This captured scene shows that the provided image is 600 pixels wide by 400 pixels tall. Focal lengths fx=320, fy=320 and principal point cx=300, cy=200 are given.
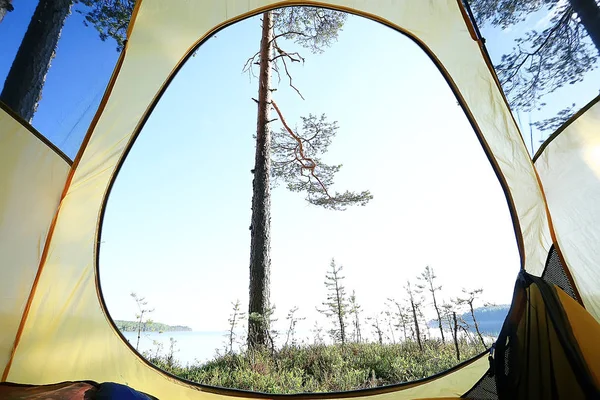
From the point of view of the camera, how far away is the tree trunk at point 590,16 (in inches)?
38.6

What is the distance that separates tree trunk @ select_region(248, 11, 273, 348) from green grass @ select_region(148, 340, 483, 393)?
28cm

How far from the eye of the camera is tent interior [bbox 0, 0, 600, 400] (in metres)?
0.92

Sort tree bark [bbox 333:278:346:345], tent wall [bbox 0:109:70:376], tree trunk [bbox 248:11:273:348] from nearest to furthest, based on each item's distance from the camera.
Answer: tent wall [bbox 0:109:70:376] → tree trunk [bbox 248:11:273:348] → tree bark [bbox 333:278:346:345]

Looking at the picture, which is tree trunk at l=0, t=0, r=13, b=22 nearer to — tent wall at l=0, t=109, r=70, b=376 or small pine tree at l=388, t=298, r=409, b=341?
tent wall at l=0, t=109, r=70, b=376

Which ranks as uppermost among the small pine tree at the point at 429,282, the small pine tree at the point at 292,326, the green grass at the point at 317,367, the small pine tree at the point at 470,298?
the small pine tree at the point at 429,282

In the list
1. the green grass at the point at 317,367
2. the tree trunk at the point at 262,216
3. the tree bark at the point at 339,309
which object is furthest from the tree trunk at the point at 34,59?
the tree bark at the point at 339,309

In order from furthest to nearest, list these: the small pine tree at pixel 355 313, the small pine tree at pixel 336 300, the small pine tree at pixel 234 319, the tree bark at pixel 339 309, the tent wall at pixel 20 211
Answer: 1. the small pine tree at pixel 336 300
2. the small pine tree at pixel 355 313
3. the tree bark at pixel 339 309
4. the small pine tree at pixel 234 319
5. the tent wall at pixel 20 211

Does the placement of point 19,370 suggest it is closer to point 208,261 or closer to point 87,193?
point 87,193

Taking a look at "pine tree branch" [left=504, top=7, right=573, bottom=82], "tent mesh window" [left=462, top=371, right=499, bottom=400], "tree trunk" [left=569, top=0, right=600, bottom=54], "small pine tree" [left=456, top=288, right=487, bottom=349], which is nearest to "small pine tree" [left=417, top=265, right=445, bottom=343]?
"small pine tree" [left=456, top=288, right=487, bottom=349]

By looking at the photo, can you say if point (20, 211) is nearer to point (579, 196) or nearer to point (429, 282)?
point (579, 196)

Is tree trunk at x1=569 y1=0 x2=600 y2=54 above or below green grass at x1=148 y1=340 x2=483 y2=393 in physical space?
above

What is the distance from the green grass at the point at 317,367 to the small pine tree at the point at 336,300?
2.09 metres

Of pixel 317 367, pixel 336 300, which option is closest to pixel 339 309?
pixel 336 300

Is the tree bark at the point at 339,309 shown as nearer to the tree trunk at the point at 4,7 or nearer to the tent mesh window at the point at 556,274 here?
the tent mesh window at the point at 556,274
